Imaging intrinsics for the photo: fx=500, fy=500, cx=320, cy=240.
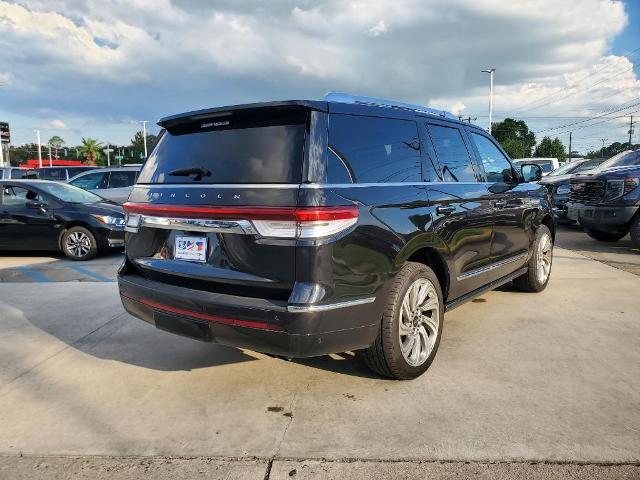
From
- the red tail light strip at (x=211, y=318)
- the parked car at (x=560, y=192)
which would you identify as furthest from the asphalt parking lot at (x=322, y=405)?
the parked car at (x=560, y=192)

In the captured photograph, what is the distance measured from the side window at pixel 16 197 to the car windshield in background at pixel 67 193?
21 centimetres

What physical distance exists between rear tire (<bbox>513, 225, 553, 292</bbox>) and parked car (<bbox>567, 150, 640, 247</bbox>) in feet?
10.7

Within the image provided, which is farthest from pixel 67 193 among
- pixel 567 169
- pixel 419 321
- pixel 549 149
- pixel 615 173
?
pixel 549 149

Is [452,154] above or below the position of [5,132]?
below

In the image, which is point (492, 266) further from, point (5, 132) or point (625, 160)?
point (5, 132)

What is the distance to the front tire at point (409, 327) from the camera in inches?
124

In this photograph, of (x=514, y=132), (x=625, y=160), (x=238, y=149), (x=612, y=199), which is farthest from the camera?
(x=514, y=132)

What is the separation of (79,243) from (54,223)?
56 cm

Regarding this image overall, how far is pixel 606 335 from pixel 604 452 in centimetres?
199

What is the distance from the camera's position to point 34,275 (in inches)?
289

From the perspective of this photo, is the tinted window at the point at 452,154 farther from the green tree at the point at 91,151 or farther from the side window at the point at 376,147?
the green tree at the point at 91,151

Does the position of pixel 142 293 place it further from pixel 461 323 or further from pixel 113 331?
pixel 461 323

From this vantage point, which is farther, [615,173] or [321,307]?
[615,173]

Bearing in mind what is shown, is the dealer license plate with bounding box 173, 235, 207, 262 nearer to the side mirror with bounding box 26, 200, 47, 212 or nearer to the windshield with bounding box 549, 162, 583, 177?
the side mirror with bounding box 26, 200, 47, 212
